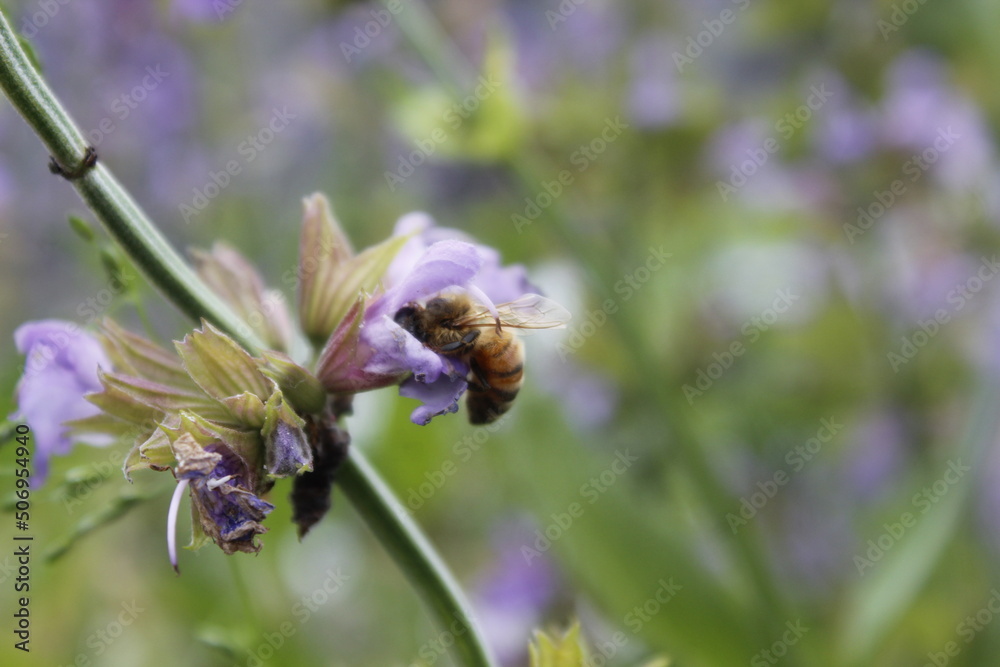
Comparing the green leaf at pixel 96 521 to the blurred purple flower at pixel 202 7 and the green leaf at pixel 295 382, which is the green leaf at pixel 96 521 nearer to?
the green leaf at pixel 295 382

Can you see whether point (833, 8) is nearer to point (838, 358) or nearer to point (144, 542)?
point (838, 358)

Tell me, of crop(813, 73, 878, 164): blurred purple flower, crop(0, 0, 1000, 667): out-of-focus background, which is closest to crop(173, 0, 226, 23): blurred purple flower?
crop(0, 0, 1000, 667): out-of-focus background

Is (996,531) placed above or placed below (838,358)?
below

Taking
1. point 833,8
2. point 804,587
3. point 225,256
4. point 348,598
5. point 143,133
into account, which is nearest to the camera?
point 225,256

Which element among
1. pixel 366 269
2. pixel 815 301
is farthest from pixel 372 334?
pixel 815 301

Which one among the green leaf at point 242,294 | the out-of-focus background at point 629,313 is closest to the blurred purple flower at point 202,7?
the out-of-focus background at point 629,313

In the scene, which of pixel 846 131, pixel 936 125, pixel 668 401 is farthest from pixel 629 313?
pixel 936 125

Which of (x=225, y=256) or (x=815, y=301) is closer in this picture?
(x=225, y=256)
